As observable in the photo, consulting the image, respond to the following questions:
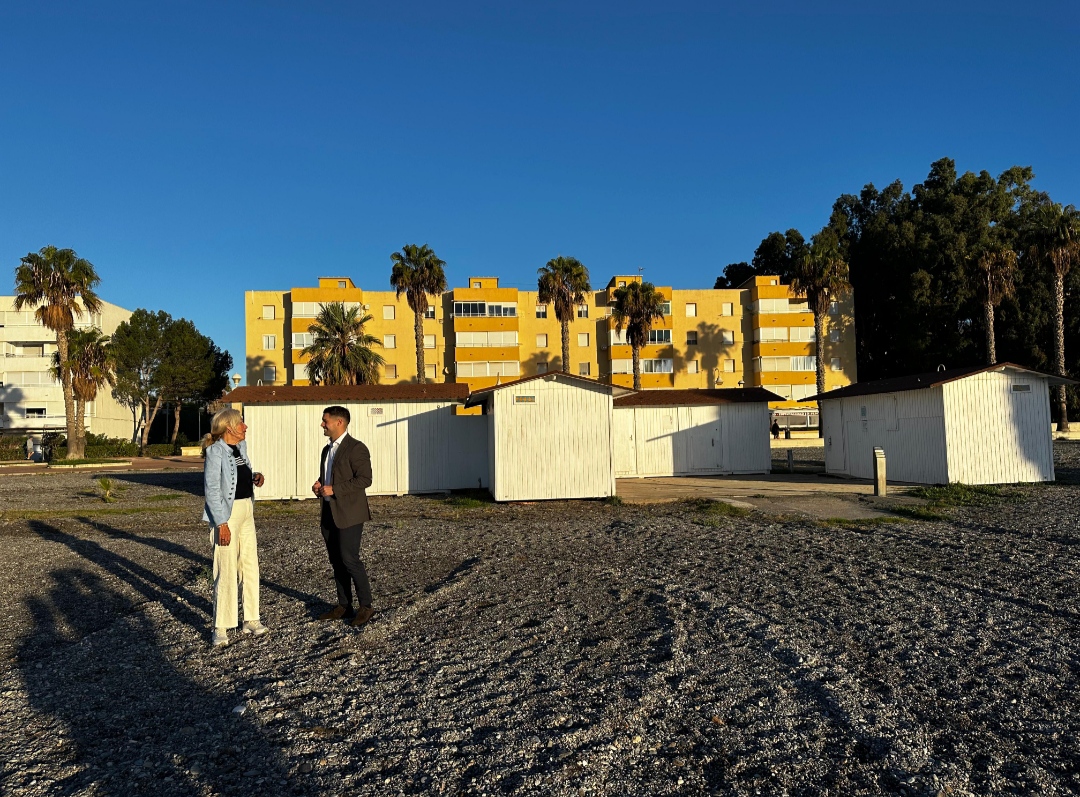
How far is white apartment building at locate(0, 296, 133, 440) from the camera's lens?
55219mm

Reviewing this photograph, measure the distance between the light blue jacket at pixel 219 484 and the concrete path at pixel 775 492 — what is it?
10.5 meters

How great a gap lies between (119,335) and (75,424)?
16.4 metres

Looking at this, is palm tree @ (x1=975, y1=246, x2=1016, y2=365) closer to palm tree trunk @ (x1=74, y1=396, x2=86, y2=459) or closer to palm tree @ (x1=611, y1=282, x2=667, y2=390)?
palm tree @ (x1=611, y1=282, x2=667, y2=390)

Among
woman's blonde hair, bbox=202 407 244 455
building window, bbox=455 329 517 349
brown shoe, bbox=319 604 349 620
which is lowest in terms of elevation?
brown shoe, bbox=319 604 349 620

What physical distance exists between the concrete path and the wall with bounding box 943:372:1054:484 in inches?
68.4

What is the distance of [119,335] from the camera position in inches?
2028

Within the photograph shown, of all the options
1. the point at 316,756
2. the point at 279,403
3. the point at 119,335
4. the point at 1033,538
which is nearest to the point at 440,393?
the point at 279,403

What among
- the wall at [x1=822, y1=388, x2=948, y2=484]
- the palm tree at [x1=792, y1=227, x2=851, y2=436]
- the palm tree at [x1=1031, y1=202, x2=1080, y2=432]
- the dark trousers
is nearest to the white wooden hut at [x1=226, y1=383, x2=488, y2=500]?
the wall at [x1=822, y1=388, x2=948, y2=484]

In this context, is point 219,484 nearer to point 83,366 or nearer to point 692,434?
point 692,434

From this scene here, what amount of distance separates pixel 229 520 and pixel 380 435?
12220mm

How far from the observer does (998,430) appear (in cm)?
1727

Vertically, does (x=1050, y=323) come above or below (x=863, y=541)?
above

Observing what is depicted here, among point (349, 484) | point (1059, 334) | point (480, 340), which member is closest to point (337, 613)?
point (349, 484)

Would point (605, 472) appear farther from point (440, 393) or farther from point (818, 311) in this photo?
point (818, 311)
